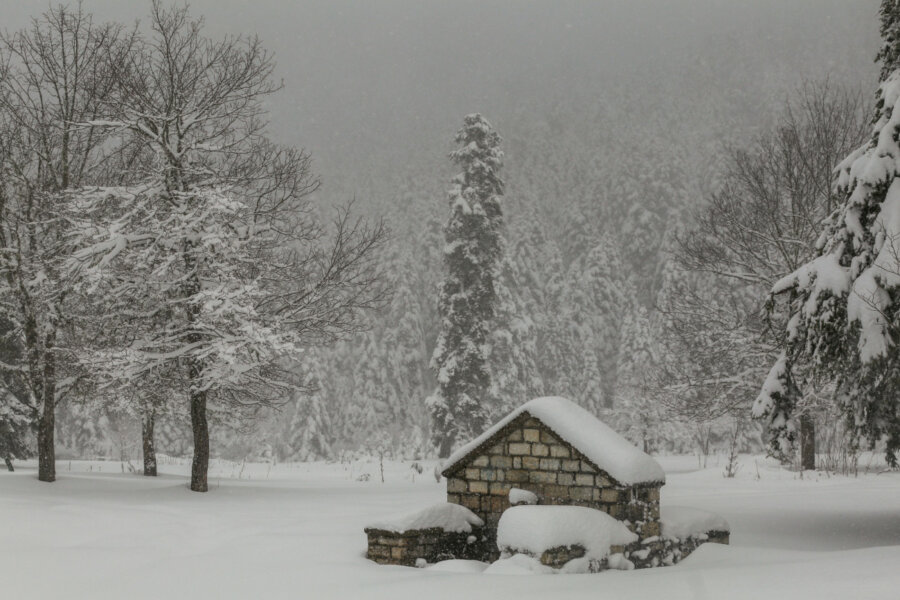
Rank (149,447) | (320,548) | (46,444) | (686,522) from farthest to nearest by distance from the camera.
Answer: (149,447)
(46,444)
(686,522)
(320,548)

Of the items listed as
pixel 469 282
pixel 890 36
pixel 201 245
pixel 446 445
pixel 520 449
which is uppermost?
pixel 890 36

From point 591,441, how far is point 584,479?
0.41 meters

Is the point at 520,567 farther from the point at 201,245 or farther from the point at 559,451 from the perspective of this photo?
the point at 201,245

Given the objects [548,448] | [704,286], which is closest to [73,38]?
[548,448]

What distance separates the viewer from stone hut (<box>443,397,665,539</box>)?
26.0 feet

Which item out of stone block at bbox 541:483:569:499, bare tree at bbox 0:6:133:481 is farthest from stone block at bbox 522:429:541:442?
bare tree at bbox 0:6:133:481

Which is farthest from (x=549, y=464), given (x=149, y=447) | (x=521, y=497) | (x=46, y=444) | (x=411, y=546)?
(x=149, y=447)

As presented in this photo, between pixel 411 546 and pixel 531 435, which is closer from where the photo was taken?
pixel 411 546

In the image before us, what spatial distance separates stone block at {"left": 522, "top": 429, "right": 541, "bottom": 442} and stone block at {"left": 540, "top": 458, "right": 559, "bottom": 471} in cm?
24

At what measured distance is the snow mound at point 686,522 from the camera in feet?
27.9

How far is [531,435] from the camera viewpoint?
27.5 feet

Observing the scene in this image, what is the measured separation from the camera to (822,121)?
1970 centimetres

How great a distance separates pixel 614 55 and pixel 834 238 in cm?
13223

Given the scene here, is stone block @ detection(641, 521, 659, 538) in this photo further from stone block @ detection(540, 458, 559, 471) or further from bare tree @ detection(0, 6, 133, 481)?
bare tree @ detection(0, 6, 133, 481)
